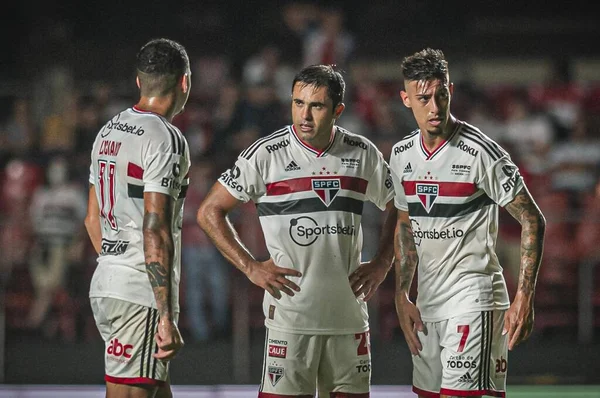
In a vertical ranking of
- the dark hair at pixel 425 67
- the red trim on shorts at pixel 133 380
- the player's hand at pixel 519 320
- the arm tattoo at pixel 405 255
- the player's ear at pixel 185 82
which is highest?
the dark hair at pixel 425 67

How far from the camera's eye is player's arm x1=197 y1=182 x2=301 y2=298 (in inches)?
201

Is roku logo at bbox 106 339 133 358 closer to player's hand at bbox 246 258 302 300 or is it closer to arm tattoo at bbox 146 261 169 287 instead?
arm tattoo at bbox 146 261 169 287

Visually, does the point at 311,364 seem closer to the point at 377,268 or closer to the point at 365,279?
the point at 365,279

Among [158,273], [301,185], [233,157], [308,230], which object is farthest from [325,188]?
[233,157]

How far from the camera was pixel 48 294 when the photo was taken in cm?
1013

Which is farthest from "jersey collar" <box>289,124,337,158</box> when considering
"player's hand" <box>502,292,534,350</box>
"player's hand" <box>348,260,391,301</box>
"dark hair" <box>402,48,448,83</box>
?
"player's hand" <box>502,292,534,350</box>

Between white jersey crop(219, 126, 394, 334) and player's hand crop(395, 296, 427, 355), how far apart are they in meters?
0.22

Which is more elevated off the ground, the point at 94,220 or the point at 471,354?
the point at 94,220

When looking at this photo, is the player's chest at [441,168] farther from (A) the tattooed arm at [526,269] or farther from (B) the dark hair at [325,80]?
(B) the dark hair at [325,80]

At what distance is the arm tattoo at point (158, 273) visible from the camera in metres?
4.68

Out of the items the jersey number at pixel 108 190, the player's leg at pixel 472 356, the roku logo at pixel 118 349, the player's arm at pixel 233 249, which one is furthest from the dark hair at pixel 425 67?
the roku logo at pixel 118 349

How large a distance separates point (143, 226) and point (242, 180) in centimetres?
73

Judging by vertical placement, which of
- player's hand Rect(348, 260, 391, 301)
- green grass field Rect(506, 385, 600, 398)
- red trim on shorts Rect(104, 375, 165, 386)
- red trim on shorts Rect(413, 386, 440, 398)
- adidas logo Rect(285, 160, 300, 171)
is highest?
adidas logo Rect(285, 160, 300, 171)

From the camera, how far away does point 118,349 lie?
4844 millimetres
